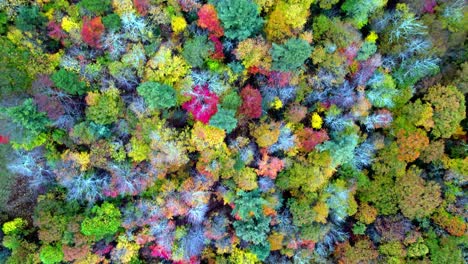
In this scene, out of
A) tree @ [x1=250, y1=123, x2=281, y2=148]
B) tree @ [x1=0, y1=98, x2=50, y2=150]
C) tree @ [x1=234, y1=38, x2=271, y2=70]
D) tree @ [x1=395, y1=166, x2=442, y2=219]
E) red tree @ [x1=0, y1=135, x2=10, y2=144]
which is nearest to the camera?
tree @ [x1=0, y1=98, x2=50, y2=150]

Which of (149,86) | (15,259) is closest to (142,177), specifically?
(149,86)

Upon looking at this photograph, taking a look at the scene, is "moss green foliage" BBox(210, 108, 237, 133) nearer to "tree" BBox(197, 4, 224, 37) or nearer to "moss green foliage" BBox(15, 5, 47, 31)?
"tree" BBox(197, 4, 224, 37)

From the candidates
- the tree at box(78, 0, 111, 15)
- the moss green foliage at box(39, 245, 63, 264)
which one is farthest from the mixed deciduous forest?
the tree at box(78, 0, 111, 15)

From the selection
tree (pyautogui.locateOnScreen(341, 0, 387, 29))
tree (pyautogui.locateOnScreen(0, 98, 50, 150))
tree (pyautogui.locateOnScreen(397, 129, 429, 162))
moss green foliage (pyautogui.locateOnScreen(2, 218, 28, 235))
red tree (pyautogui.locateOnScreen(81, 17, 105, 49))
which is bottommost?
tree (pyautogui.locateOnScreen(397, 129, 429, 162))

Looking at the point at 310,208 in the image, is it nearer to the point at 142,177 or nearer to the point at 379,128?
the point at 379,128

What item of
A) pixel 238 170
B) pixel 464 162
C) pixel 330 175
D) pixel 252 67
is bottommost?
pixel 464 162

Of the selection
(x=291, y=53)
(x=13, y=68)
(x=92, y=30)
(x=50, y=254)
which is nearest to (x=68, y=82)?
(x=92, y=30)

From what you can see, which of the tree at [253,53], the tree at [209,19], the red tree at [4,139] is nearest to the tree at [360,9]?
the tree at [253,53]
